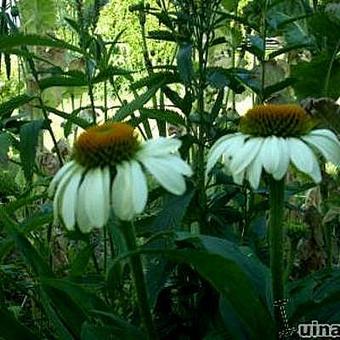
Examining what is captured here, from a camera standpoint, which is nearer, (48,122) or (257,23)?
(48,122)

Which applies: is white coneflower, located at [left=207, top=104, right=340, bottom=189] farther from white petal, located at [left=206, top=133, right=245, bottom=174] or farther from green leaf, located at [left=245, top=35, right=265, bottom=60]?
green leaf, located at [left=245, top=35, right=265, bottom=60]

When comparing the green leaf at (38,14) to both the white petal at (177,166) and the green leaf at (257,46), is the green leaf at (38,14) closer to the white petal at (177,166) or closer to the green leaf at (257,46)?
the green leaf at (257,46)

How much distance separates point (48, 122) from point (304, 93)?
0.56 meters

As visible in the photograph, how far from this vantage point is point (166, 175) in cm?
94

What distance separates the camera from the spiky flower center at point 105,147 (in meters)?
0.98

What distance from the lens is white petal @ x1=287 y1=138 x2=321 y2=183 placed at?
3.21 feet

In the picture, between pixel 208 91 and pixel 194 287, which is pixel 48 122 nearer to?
pixel 194 287

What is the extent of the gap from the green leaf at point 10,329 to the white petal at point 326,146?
48cm

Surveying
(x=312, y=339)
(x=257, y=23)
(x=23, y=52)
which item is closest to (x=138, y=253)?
(x=312, y=339)

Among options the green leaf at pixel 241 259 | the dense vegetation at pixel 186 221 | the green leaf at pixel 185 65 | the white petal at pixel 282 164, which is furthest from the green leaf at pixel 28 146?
the white petal at pixel 282 164

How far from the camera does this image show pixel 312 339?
116cm

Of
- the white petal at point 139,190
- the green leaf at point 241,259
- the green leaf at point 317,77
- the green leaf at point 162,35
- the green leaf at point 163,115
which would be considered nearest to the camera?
the white petal at point 139,190

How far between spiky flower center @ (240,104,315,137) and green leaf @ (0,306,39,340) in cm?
43

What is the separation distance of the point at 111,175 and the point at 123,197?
0.18 ft
